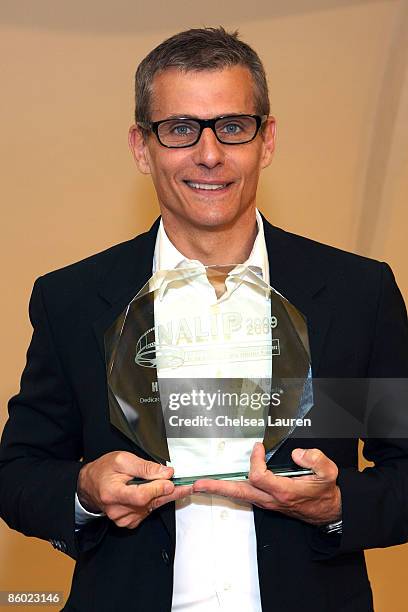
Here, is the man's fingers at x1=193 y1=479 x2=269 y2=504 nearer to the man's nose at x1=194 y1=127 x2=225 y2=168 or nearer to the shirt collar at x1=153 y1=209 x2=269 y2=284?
the shirt collar at x1=153 y1=209 x2=269 y2=284

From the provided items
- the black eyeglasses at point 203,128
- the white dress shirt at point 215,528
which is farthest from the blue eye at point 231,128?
the white dress shirt at point 215,528

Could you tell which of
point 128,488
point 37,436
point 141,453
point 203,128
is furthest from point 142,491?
point 203,128

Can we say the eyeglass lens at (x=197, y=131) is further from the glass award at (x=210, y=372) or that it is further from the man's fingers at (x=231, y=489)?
the man's fingers at (x=231, y=489)

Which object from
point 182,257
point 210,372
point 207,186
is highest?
point 207,186

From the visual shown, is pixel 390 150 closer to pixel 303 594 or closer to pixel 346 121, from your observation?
pixel 346 121

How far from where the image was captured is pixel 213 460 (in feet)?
4.61

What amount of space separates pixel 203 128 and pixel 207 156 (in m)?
0.04

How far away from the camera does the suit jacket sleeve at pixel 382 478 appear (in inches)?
56.6

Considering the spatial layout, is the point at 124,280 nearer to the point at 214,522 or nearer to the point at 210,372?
the point at 210,372

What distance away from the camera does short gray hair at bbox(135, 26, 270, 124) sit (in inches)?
61.4

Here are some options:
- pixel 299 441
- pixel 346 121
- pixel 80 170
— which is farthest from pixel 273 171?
pixel 299 441

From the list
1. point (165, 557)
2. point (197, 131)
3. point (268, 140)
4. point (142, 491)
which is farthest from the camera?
point (268, 140)

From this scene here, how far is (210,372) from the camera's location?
1.42 m

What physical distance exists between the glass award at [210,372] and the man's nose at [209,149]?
0.18 m
